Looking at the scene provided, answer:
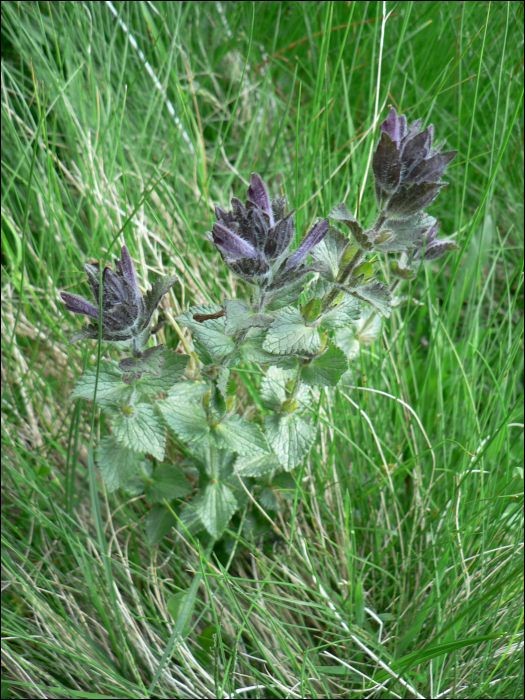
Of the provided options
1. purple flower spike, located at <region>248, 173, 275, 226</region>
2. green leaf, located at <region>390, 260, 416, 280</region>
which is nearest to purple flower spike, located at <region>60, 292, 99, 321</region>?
purple flower spike, located at <region>248, 173, 275, 226</region>

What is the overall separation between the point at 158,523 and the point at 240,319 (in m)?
0.70

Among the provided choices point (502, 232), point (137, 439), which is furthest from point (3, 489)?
point (502, 232)

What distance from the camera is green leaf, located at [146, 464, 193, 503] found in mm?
1354

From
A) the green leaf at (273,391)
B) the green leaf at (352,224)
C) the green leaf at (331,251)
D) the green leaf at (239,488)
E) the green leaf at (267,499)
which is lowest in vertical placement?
the green leaf at (267,499)

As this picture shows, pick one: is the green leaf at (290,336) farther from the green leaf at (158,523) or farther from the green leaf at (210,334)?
the green leaf at (158,523)

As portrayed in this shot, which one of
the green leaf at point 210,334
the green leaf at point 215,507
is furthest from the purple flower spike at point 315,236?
the green leaf at point 215,507

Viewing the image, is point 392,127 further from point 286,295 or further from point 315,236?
point 286,295

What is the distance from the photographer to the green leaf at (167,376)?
1.08 meters

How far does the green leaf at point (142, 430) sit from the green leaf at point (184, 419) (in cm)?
7

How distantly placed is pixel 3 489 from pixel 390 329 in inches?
48.5

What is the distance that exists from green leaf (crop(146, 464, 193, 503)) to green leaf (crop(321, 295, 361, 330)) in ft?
1.95

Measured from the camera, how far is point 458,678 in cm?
120

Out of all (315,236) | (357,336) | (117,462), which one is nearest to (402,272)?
(357,336)

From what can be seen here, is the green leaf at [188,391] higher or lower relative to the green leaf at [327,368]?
lower
